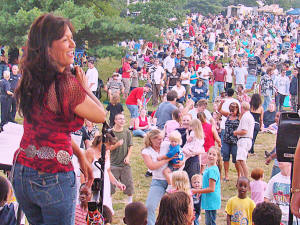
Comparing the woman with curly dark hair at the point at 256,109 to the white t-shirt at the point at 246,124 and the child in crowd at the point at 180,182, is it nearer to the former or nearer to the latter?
the white t-shirt at the point at 246,124

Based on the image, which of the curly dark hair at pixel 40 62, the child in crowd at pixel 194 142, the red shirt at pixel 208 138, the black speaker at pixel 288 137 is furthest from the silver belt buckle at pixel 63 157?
the red shirt at pixel 208 138

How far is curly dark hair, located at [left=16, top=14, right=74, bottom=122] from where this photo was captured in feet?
8.25

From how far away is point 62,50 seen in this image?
100 inches

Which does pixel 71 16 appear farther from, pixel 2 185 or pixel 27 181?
pixel 27 181

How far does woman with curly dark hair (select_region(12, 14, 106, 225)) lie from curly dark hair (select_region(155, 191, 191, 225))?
1.58 meters

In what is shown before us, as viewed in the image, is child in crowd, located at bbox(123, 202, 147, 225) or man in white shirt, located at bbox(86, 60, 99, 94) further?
man in white shirt, located at bbox(86, 60, 99, 94)

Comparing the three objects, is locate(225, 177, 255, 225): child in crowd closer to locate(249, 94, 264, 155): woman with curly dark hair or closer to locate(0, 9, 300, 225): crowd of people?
locate(0, 9, 300, 225): crowd of people

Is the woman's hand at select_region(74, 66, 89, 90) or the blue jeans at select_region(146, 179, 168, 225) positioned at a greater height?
the woman's hand at select_region(74, 66, 89, 90)

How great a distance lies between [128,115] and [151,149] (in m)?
9.71

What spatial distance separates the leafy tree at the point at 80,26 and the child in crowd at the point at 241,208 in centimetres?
1273

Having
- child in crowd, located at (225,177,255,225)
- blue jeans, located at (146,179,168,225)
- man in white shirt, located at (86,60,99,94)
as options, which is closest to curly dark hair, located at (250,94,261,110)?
blue jeans, located at (146,179,168,225)

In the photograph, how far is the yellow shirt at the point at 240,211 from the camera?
5801mm

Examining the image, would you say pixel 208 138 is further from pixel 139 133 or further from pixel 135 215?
pixel 139 133

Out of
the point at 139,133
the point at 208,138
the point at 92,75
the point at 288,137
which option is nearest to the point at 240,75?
the point at 92,75
